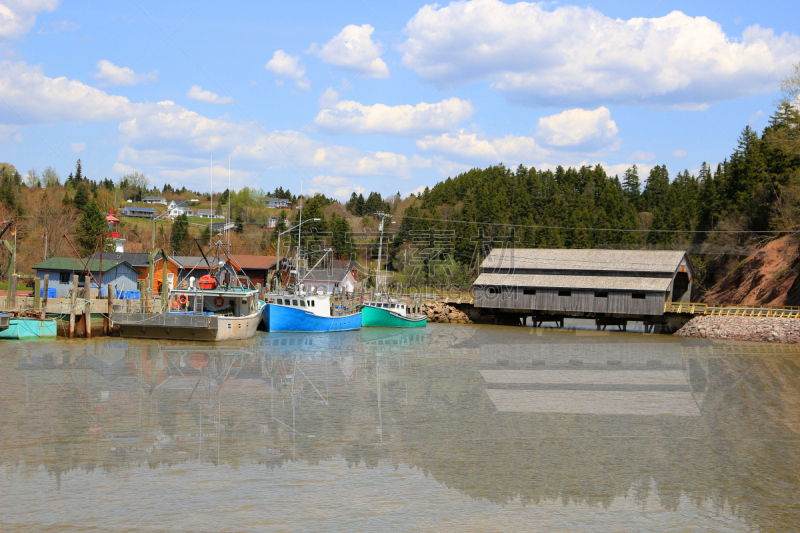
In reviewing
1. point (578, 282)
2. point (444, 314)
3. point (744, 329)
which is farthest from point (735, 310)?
point (444, 314)

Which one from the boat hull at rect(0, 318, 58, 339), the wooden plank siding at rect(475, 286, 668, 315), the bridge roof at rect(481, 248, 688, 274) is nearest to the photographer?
the boat hull at rect(0, 318, 58, 339)

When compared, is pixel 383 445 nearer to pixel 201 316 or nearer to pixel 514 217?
pixel 201 316

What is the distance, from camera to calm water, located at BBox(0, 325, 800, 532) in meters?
15.5

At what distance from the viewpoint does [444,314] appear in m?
79.0

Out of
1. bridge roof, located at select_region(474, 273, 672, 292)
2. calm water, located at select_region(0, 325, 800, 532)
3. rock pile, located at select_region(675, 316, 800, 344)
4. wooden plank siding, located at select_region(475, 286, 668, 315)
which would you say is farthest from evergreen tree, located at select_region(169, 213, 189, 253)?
rock pile, located at select_region(675, 316, 800, 344)

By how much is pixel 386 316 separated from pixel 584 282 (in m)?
21.0

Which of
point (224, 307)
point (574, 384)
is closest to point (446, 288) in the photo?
point (224, 307)

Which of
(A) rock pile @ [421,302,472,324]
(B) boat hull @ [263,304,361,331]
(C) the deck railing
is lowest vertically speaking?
(A) rock pile @ [421,302,472,324]

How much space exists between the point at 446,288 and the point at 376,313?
132 ft

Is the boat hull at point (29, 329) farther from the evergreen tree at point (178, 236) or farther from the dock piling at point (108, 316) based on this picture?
the evergreen tree at point (178, 236)

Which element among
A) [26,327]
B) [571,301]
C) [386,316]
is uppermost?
[571,301]

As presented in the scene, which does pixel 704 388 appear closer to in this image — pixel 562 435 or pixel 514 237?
pixel 562 435

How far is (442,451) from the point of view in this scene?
67.7ft

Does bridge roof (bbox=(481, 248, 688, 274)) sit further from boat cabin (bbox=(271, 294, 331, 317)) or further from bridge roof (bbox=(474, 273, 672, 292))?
boat cabin (bbox=(271, 294, 331, 317))
